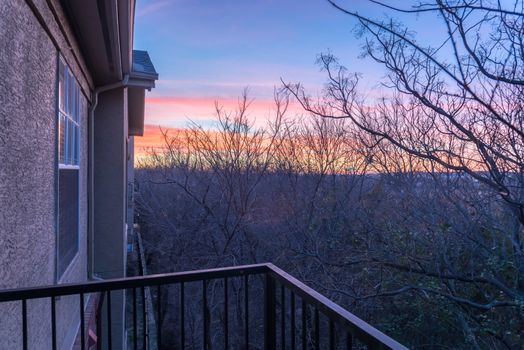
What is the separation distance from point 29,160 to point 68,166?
152 centimetres

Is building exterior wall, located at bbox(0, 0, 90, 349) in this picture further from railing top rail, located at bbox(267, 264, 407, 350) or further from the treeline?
the treeline

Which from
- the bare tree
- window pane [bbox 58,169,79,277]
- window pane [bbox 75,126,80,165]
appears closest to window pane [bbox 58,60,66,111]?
window pane [bbox 58,169,79,277]

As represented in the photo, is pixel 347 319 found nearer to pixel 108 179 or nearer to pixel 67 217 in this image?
pixel 67 217

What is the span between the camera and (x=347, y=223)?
10008mm

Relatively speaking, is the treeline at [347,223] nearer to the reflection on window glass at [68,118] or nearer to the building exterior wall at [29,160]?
the reflection on window glass at [68,118]

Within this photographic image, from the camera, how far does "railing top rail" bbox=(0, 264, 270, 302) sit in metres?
1.70

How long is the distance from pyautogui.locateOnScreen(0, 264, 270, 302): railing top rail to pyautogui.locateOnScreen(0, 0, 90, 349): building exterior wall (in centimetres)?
17

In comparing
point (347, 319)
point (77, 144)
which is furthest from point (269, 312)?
point (77, 144)

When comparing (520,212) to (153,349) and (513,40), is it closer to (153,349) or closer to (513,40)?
(513,40)

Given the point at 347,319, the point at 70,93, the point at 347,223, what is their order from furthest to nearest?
the point at 347,223 → the point at 70,93 → the point at 347,319

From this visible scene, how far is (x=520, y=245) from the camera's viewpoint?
6.86 m

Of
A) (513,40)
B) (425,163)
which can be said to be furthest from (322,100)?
(513,40)

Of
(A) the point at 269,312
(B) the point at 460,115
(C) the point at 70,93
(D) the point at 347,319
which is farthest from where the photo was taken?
(B) the point at 460,115

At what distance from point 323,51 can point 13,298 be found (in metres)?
6.16
